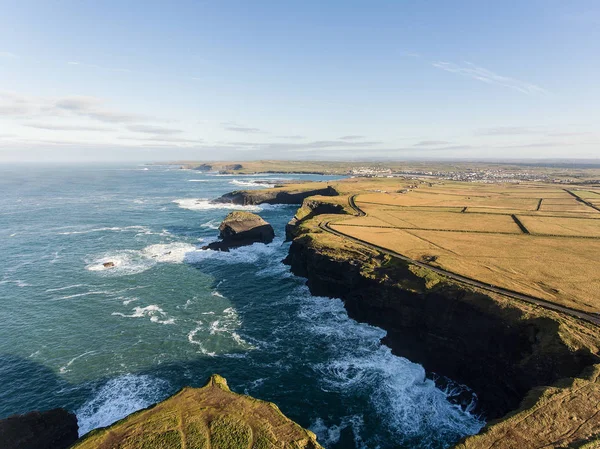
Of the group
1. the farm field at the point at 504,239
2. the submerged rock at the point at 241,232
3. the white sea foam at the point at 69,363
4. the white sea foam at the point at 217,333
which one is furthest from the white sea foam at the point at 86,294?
the farm field at the point at 504,239

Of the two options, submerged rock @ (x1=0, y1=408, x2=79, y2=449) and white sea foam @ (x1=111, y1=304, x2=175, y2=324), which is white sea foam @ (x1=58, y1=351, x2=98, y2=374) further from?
submerged rock @ (x1=0, y1=408, x2=79, y2=449)

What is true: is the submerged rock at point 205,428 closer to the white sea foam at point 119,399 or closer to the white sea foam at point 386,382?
the white sea foam at point 386,382

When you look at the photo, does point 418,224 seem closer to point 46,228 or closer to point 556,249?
point 556,249

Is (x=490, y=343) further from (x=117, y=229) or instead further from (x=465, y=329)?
(x=117, y=229)

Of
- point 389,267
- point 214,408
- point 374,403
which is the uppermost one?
point 389,267

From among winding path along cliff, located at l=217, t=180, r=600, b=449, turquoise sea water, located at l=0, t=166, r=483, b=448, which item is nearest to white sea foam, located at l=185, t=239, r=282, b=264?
turquoise sea water, located at l=0, t=166, r=483, b=448

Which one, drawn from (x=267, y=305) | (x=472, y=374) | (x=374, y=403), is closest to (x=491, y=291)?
(x=472, y=374)
